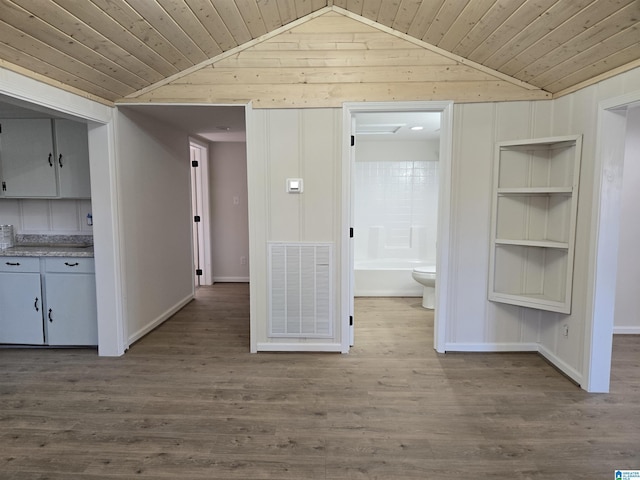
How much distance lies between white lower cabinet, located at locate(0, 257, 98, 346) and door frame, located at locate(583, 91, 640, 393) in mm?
3927

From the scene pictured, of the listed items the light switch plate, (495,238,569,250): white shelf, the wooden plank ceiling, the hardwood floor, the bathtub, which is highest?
the wooden plank ceiling

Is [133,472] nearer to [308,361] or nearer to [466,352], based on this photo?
[308,361]

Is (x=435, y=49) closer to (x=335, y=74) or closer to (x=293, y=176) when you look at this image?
(x=335, y=74)

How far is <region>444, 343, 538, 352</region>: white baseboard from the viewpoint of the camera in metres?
3.31

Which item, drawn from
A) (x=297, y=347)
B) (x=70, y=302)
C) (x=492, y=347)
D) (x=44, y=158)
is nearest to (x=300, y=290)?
(x=297, y=347)

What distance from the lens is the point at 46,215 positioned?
12.2ft

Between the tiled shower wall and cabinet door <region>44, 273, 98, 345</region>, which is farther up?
the tiled shower wall

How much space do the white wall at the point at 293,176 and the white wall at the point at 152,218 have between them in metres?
1.16

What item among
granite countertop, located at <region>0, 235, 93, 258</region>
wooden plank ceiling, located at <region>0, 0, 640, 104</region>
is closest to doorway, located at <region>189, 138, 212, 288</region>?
granite countertop, located at <region>0, 235, 93, 258</region>

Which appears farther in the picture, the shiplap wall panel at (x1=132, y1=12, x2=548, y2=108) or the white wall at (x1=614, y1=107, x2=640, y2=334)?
the white wall at (x1=614, y1=107, x2=640, y2=334)

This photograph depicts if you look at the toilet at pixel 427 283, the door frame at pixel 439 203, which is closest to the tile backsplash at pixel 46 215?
the door frame at pixel 439 203

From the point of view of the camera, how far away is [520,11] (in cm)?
221

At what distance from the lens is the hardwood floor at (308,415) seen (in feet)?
6.35

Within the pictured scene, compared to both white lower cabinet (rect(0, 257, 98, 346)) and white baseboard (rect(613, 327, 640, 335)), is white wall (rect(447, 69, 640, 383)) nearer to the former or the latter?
white baseboard (rect(613, 327, 640, 335))
